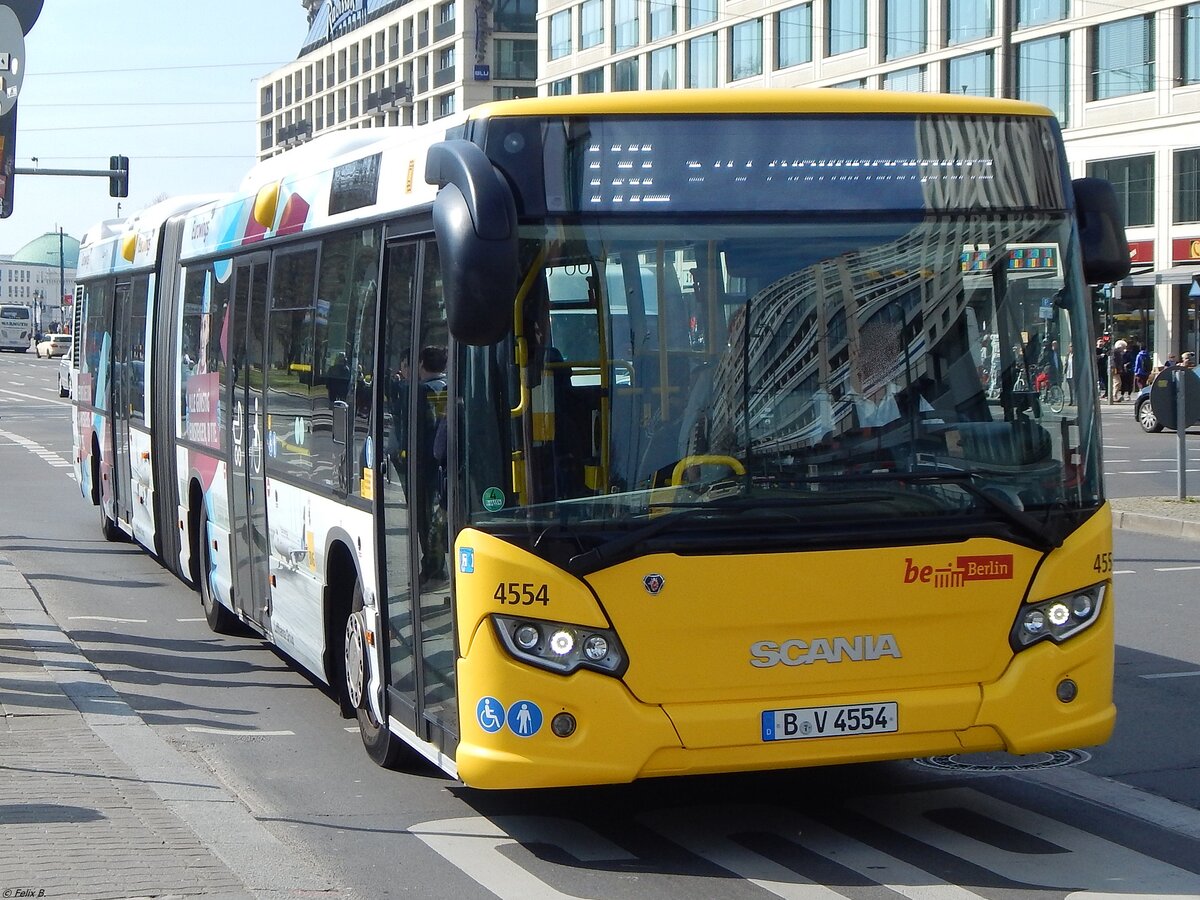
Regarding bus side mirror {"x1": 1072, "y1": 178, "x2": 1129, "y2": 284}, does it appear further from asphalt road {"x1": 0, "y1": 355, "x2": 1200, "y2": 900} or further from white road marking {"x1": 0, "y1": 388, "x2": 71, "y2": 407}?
white road marking {"x1": 0, "y1": 388, "x2": 71, "y2": 407}

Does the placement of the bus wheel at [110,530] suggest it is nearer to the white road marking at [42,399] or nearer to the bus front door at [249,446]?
the bus front door at [249,446]

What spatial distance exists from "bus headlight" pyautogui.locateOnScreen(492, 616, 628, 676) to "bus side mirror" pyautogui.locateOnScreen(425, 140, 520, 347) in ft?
3.22

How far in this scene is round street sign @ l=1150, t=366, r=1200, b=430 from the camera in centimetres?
1684

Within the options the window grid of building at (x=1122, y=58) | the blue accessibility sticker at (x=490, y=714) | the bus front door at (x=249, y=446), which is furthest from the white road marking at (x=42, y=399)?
the blue accessibility sticker at (x=490, y=714)

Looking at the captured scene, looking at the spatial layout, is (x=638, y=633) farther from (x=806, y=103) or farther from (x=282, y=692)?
(x=282, y=692)

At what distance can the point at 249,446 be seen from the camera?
9695mm

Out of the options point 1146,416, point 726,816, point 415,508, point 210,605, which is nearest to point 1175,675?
point 726,816

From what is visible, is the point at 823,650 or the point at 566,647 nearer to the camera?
the point at 566,647

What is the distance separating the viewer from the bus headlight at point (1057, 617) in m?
6.06

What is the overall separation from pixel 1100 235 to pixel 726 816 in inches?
105

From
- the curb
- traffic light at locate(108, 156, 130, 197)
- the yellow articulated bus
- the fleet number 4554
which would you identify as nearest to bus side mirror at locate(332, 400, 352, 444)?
the yellow articulated bus

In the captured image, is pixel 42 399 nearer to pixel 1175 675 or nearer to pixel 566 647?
pixel 1175 675

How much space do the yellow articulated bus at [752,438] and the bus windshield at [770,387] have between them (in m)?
0.01

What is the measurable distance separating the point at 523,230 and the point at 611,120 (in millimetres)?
539
